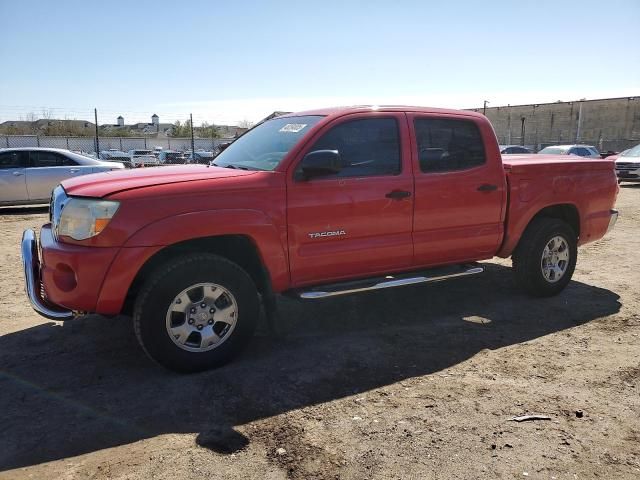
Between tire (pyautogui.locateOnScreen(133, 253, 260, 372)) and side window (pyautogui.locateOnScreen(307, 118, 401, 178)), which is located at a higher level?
side window (pyautogui.locateOnScreen(307, 118, 401, 178))

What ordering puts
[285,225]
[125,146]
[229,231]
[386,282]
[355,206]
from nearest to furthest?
[229,231]
[285,225]
[355,206]
[386,282]
[125,146]

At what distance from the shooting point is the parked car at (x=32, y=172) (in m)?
11.7

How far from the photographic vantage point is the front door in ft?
13.6

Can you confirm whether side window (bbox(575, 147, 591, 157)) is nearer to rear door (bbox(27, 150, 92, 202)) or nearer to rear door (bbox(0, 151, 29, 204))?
rear door (bbox(27, 150, 92, 202))

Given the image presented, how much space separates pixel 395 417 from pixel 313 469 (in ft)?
2.35

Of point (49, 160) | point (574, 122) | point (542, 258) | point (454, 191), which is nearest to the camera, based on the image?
point (454, 191)

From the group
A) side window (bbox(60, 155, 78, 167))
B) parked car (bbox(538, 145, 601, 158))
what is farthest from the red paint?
parked car (bbox(538, 145, 601, 158))

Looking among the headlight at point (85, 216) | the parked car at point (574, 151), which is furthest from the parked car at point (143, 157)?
the headlight at point (85, 216)

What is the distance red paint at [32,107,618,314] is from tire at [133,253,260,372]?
0.19 metres

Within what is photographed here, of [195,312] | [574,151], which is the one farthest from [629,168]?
[195,312]

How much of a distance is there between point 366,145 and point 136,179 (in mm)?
1872

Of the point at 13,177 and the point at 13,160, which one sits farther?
the point at 13,160

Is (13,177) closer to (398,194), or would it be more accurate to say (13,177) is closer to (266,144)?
(266,144)

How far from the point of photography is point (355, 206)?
4.32 m
